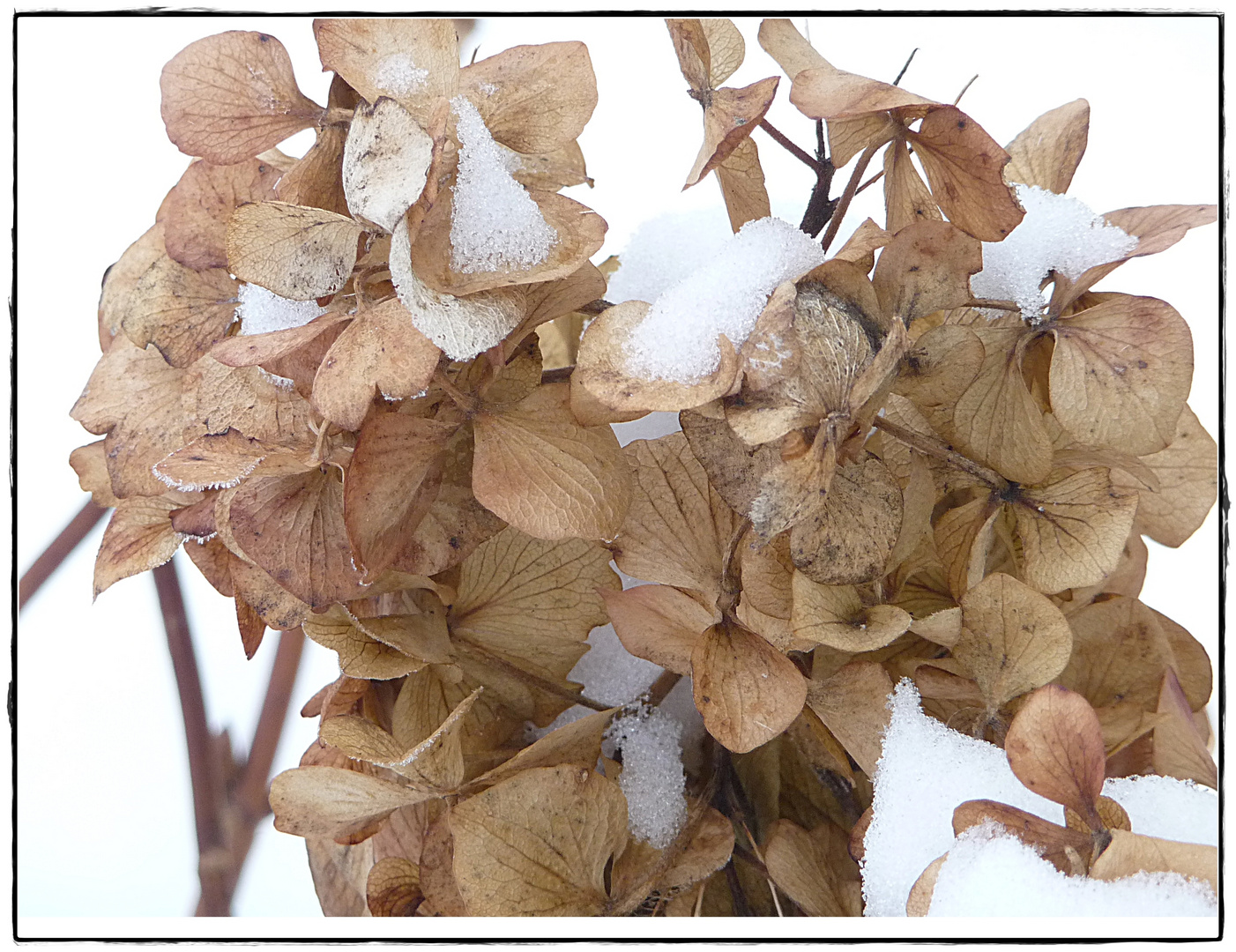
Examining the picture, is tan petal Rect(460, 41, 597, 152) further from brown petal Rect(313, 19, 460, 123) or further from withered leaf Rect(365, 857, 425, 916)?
withered leaf Rect(365, 857, 425, 916)

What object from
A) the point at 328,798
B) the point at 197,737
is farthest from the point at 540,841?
the point at 197,737

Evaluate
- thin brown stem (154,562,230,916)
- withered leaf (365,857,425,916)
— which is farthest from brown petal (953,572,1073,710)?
thin brown stem (154,562,230,916)

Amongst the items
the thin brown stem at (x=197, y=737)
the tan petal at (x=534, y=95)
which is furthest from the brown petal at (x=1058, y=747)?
the thin brown stem at (x=197, y=737)

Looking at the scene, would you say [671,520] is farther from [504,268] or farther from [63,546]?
[63,546]

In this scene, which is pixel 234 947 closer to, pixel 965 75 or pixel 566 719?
pixel 566 719

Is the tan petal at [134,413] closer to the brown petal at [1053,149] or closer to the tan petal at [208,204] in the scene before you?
the tan petal at [208,204]

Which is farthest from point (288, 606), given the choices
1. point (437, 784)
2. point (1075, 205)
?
point (1075, 205)
